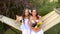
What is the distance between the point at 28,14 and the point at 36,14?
0.23 feet

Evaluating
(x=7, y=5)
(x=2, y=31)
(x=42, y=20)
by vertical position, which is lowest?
(x=2, y=31)

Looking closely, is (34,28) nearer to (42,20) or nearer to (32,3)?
(42,20)

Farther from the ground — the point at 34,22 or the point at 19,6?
the point at 19,6

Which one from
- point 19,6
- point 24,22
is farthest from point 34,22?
point 19,6

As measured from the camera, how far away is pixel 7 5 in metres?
1.71

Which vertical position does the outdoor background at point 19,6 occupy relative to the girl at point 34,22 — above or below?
above

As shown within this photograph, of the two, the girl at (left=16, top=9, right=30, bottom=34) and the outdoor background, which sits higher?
the outdoor background

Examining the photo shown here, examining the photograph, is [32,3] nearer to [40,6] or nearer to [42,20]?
[40,6]

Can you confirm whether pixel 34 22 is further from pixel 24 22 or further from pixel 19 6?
pixel 19 6

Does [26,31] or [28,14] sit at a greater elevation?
[28,14]

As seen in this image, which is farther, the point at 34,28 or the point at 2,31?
the point at 2,31

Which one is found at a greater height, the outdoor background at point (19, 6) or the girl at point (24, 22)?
the outdoor background at point (19, 6)

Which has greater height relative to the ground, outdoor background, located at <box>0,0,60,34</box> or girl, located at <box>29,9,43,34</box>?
outdoor background, located at <box>0,0,60,34</box>

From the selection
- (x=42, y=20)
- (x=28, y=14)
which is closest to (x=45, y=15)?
(x=42, y=20)
